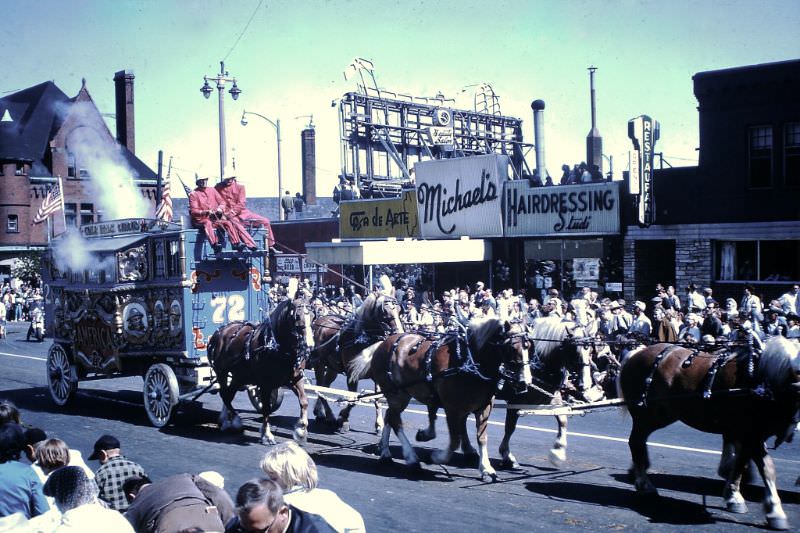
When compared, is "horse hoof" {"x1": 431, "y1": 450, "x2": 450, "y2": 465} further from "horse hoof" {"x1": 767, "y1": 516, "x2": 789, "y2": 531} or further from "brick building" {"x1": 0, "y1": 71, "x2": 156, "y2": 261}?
"brick building" {"x1": 0, "y1": 71, "x2": 156, "y2": 261}

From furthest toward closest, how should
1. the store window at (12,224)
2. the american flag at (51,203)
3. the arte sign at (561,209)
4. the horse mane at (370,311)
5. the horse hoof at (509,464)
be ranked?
the store window at (12,224) → the arte sign at (561,209) → the american flag at (51,203) → the horse mane at (370,311) → the horse hoof at (509,464)

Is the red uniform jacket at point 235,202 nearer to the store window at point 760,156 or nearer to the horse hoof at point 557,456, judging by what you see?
the horse hoof at point 557,456

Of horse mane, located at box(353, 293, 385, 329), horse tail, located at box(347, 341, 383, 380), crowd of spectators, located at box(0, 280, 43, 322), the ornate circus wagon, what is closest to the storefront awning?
the ornate circus wagon

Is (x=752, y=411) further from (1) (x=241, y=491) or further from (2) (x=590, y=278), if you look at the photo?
(2) (x=590, y=278)

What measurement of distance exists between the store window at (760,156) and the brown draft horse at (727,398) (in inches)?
557

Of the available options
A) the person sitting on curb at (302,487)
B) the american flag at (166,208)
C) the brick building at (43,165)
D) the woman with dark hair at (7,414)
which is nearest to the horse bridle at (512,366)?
the person sitting on curb at (302,487)

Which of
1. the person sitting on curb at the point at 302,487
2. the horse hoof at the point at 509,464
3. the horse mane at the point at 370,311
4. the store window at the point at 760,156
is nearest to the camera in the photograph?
the person sitting on curb at the point at 302,487

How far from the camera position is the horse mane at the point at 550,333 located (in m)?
10.2

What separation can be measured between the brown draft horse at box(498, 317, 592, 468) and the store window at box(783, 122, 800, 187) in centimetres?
1312

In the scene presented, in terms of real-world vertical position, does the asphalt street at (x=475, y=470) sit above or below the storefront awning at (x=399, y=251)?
below

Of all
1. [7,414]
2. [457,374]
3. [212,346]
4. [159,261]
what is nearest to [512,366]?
[457,374]

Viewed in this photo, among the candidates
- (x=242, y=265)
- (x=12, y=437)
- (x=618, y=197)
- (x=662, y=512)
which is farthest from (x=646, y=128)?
(x=12, y=437)

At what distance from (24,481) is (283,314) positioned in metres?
6.44

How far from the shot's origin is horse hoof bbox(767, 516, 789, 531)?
763 centimetres
